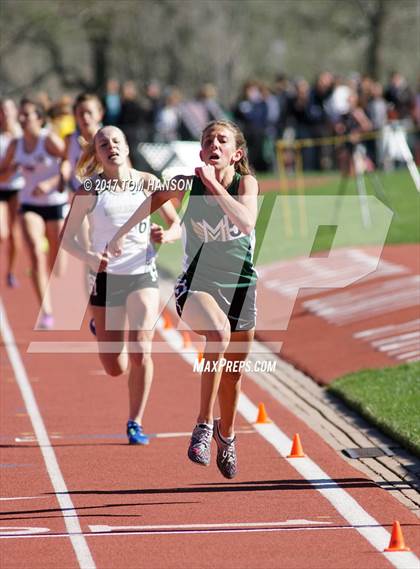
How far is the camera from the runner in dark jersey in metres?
8.04

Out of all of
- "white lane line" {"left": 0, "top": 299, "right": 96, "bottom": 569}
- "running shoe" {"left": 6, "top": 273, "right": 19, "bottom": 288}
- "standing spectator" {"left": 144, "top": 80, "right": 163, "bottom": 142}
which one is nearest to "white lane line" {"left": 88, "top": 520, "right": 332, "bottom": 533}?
"white lane line" {"left": 0, "top": 299, "right": 96, "bottom": 569}

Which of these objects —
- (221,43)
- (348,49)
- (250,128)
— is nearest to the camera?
(250,128)

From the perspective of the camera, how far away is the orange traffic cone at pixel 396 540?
287 inches

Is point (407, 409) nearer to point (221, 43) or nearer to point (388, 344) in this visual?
point (388, 344)

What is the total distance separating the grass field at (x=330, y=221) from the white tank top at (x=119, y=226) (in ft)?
29.0

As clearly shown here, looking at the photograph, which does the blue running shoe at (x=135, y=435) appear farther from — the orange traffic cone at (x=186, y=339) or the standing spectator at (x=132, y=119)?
the standing spectator at (x=132, y=119)

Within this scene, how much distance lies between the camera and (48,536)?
7.98 m

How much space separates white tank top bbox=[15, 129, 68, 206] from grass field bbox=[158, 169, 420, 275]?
4407 millimetres

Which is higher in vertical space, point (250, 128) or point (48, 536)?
point (48, 536)

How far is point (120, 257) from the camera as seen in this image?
390 inches

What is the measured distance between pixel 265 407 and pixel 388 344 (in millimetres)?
2494

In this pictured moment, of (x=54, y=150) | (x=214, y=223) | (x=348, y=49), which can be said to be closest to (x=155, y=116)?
(x=54, y=150)

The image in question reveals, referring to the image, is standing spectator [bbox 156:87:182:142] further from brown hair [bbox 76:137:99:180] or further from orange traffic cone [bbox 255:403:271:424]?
brown hair [bbox 76:137:99:180]

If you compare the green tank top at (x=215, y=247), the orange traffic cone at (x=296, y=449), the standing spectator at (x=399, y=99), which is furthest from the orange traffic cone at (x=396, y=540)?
the standing spectator at (x=399, y=99)
